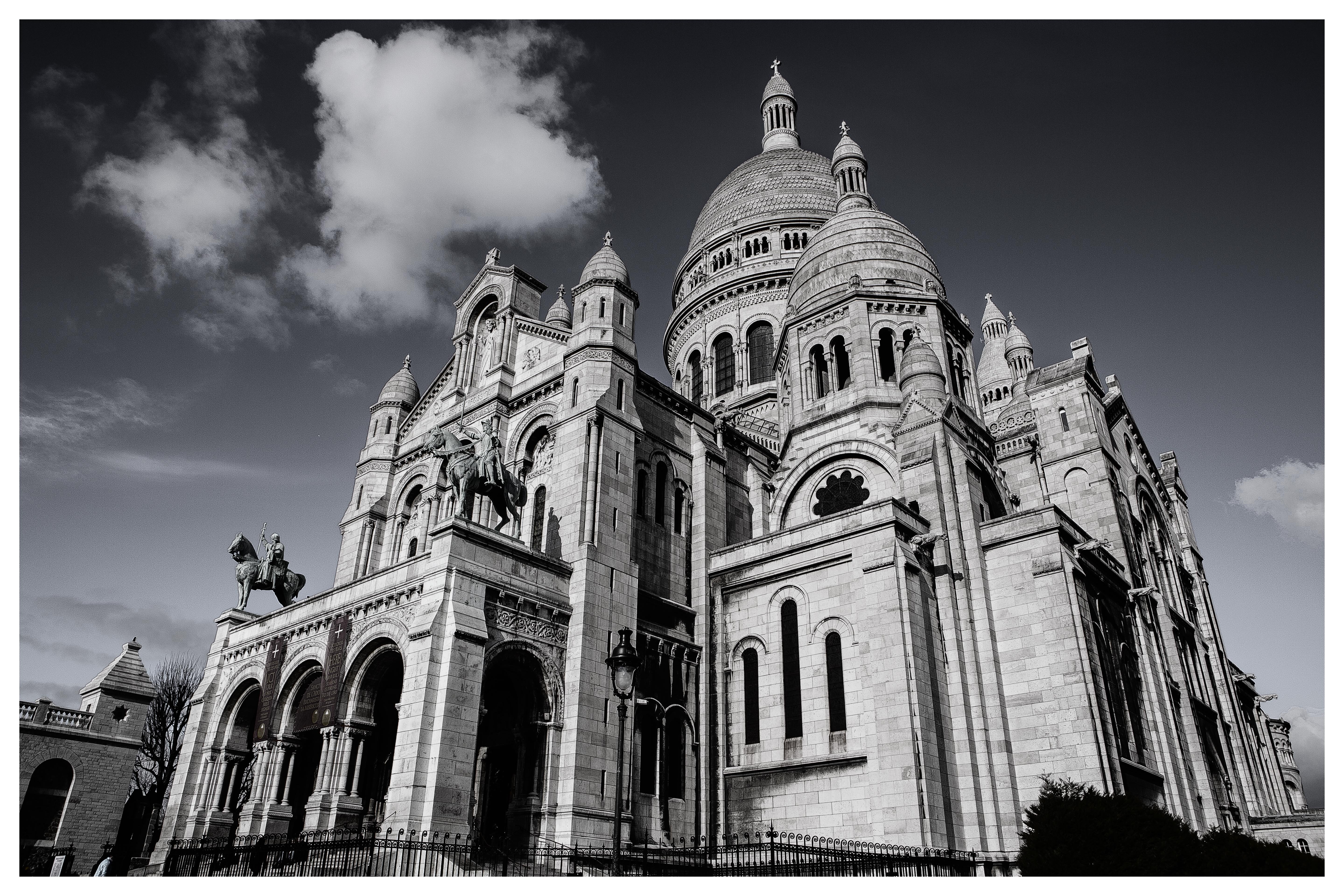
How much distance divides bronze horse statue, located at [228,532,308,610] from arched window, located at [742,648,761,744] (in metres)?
15.7

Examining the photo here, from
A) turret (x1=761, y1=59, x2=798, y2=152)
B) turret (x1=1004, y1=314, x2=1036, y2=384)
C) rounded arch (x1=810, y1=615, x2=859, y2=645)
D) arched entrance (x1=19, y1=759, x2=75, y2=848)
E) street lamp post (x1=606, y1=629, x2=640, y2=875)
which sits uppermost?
turret (x1=761, y1=59, x2=798, y2=152)

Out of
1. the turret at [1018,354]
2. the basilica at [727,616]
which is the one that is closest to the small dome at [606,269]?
the basilica at [727,616]

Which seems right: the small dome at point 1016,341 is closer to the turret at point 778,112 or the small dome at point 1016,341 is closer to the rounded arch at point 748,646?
the turret at point 778,112

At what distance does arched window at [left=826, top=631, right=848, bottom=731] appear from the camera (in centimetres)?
2548

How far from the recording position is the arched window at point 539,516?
28.7m

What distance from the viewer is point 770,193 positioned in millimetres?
57281

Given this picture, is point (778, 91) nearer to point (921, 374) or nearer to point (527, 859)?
point (921, 374)

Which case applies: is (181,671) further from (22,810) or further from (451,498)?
(451,498)

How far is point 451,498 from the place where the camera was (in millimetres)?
32031

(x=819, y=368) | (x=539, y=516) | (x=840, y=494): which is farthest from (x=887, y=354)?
(x=539, y=516)

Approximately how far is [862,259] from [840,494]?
1105 centimetres

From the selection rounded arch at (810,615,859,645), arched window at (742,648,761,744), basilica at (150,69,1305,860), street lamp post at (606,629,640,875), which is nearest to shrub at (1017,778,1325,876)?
basilica at (150,69,1305,860)

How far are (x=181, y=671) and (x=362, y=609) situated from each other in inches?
1556

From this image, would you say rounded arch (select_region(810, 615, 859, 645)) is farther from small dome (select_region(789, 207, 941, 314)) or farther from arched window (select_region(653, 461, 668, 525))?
small dome (select_region(789, 207, 941, 314))
